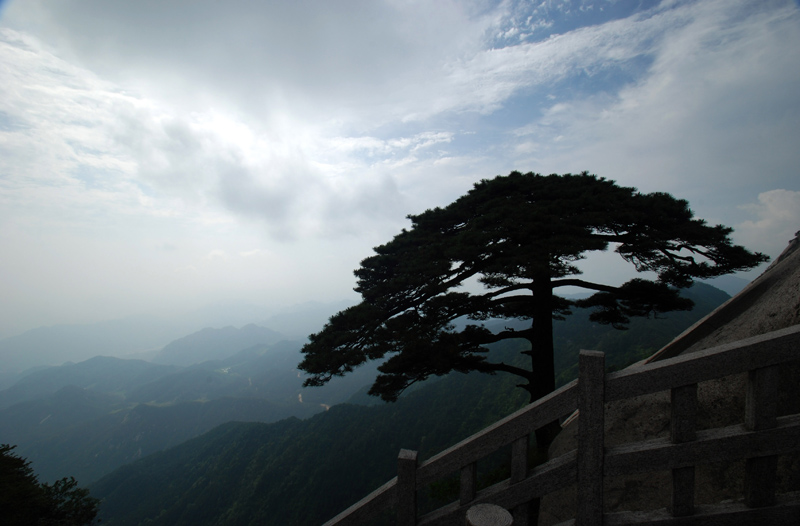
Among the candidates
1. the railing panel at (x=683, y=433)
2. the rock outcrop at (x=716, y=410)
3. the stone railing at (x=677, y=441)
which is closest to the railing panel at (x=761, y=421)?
the stone railing at (x=677, y=441)

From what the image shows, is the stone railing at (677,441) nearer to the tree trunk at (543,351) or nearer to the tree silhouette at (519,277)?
the tree silhouette at (519,277)

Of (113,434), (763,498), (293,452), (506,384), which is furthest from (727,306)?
(113,434)

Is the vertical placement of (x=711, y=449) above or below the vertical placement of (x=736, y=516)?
above

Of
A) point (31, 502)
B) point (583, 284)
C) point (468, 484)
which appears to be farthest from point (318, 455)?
point (468, 484)

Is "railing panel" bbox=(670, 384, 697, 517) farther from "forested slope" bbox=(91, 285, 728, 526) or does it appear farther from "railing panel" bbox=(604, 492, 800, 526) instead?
"forested slope" bbox=(91, 285, 728, 526)

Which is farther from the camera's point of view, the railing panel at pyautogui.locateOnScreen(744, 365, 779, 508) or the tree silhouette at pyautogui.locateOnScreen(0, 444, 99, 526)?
the tree silhouette at pyautogui.locateOnScreen(0, 444, 99, 526)

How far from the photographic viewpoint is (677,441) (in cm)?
273

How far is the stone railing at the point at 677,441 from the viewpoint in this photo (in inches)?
102

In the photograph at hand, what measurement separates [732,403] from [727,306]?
3.08m

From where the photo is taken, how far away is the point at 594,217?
30.2 feet

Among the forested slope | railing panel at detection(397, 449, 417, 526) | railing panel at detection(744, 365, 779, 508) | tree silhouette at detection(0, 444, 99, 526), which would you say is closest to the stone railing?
railing panel at detection(744, 365, 779, 508)

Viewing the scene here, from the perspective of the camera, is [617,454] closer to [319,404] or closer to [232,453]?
[232,453]

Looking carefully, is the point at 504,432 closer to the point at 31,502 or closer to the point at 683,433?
the point at 683,433

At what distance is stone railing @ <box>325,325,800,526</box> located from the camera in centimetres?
260
